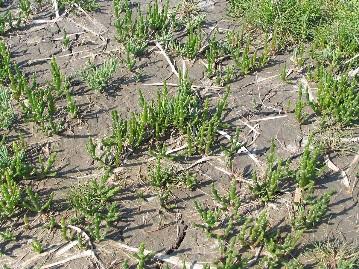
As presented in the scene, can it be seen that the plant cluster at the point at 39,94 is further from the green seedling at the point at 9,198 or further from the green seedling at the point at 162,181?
the green seedling at the point at 162,181

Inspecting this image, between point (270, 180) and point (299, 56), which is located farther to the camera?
point (299, 56)

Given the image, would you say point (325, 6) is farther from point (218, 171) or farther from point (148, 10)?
point (218, 171)

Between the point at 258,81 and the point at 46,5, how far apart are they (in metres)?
2.69

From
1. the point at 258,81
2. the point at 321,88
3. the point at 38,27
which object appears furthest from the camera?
the point at 38,27

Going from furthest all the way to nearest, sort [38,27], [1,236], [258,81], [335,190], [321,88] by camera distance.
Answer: [38,27], [258,81], [321,88], [335,190], [1,236]

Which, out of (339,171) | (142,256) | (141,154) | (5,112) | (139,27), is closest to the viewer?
(142,256)

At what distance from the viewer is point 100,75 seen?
213 inches

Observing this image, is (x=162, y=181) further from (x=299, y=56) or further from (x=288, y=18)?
(x=288, y=18)

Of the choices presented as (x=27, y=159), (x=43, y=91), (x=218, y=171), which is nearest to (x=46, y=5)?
(x=43, y=91)

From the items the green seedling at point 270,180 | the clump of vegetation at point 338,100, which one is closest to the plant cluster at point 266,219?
the green seedling at point 270,180

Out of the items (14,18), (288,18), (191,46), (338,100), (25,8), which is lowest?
(338,100)

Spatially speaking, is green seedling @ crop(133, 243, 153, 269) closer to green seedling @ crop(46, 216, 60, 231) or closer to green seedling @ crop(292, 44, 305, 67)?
green seedling @ crop(46, 216, 60, 231)

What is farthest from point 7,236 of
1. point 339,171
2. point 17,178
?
point 339,171

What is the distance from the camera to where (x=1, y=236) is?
427 cm
